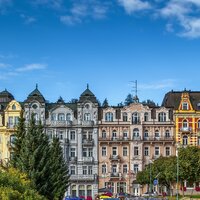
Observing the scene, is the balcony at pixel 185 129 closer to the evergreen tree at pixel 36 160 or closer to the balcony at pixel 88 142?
the balcony at pixel 88 142

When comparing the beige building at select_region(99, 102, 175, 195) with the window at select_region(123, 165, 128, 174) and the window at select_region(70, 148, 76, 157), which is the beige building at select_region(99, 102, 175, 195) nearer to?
the window at select_region(123, 165, 128, 174)

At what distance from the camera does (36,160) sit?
6147cm

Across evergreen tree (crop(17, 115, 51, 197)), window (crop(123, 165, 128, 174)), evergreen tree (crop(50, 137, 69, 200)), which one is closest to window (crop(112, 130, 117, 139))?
window (crop(123, 165, 128, 174))

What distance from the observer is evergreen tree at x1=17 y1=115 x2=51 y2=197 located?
60438 mm

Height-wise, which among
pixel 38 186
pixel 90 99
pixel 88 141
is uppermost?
pixel 90 99

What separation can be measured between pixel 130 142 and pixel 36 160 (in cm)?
5387

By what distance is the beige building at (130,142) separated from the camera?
114m

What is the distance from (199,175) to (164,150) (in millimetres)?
35696

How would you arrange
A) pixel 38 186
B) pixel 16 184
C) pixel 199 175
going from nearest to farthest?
pixel 16 184, pixel 38 186, pixel 199 175

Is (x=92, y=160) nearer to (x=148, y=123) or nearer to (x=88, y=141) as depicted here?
(x=88, y=141)

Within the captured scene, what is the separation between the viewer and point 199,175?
78688 millimetres

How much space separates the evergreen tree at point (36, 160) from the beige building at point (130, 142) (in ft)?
169

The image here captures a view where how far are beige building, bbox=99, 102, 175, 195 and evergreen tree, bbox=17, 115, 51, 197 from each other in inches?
2027

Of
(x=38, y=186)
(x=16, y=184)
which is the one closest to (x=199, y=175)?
(x=38, y=186)
